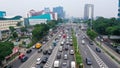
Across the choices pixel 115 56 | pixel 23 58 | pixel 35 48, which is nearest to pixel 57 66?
pixel 23 58

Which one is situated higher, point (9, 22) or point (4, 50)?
point (9, 22)

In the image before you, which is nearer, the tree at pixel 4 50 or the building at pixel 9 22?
the tree at pixel 4 50

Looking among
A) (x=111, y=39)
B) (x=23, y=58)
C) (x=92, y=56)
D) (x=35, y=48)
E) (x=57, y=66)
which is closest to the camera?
(x=57, y=66)

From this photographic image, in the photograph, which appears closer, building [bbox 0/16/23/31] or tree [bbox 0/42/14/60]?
tree [bbox 0/42/14/60]

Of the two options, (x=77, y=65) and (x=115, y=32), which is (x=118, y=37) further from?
(x=77, y=65)

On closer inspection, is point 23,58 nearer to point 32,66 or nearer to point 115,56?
point 32,66

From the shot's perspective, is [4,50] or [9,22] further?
[9,22]

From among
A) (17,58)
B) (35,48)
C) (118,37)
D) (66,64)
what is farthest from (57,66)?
(118,37)

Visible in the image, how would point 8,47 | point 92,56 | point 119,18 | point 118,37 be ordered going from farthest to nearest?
point 119,18 < point 118,37 < point 92,56 < point 8,47

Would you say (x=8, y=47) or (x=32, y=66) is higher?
(x=8, y=47)

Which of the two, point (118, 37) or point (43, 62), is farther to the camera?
point (118, 37)
